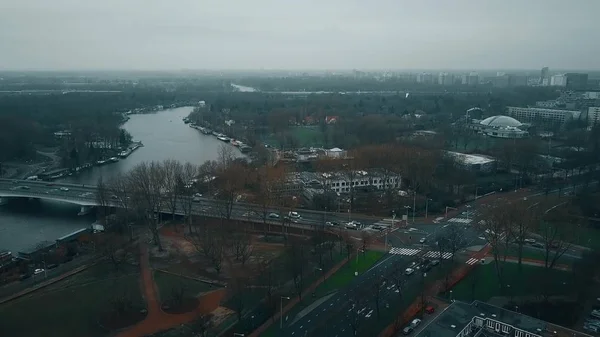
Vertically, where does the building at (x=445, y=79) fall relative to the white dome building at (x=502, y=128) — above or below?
above

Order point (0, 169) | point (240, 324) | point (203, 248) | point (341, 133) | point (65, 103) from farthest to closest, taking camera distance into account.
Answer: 1. point (65, 103)
2. point (341, 133)
3. point (0, 169)
4. point (203, 248)
5. point (240, 324)

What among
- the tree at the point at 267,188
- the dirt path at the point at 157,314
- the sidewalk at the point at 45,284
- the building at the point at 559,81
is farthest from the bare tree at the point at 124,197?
the building at the point at 559,81

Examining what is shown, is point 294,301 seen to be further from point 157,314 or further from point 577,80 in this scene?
point 577,80

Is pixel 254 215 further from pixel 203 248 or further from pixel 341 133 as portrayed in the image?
pixel 341 133

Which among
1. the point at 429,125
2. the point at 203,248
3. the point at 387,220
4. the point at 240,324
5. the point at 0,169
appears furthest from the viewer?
the point at 429,125

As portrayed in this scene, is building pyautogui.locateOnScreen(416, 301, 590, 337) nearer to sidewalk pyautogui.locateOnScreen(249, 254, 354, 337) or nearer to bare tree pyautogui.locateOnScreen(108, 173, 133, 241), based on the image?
sidewalk pyautogui.locateOnScreen(249, 254, 354, 337)

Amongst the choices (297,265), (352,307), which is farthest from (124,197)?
(352,307)

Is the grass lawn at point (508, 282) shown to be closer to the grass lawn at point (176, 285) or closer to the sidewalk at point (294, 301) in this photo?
the sidewalk at point (294, 301)

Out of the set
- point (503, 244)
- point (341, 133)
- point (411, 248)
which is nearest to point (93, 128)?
point (341, 133)
